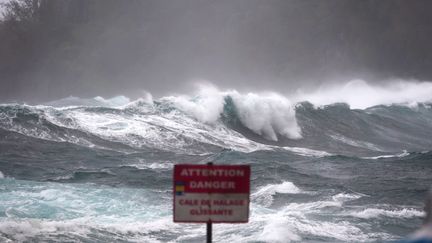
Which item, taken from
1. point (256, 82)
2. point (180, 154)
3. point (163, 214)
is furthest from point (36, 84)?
point (163, 214)

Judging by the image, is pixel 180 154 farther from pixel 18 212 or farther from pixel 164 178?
pixel 18 212

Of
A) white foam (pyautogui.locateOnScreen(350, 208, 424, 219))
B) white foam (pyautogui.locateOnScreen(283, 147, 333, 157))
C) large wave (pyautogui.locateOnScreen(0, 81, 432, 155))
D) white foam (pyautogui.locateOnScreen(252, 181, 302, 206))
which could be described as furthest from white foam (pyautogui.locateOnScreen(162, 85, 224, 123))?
white foam (pyautogui.locateOnScreen(350, 208, 424, 219))

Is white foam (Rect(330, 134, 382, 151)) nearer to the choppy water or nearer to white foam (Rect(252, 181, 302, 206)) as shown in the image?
the choppy water

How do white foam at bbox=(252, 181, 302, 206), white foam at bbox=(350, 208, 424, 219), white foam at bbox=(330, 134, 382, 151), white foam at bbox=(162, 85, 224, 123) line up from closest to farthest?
white foam at bbox=(350, 208, 424, 219) < white foam at bbox=(252, 181, 302, 206) < white foam at bbox=(330, 134, 382, 151) < white foam at bbox=(162, 85, 224, 123)

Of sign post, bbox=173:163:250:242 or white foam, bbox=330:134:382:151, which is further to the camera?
white foam, bbox=330:134:382:151

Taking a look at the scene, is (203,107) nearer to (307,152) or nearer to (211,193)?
(307,152)

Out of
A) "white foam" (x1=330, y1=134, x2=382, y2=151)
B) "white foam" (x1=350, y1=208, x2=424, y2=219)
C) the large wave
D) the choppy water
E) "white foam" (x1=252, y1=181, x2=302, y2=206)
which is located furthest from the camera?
"white foam" (x1=330, y1=134, x2=382, y2=151)

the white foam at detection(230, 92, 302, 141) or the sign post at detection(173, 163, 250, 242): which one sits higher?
the white foam at detection(230, 92, 302, 141)

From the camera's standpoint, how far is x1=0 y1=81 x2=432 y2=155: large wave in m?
22.7

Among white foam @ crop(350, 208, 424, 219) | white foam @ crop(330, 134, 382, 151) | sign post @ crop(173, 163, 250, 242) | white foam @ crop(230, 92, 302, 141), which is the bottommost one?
white foam @ crop(350, 208, 424, 219)

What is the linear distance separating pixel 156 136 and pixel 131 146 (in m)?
1.71

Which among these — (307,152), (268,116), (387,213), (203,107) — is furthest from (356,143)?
(387,213)

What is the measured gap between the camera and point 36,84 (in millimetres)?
92812

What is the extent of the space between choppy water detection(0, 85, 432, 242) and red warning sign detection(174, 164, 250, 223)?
536cm
